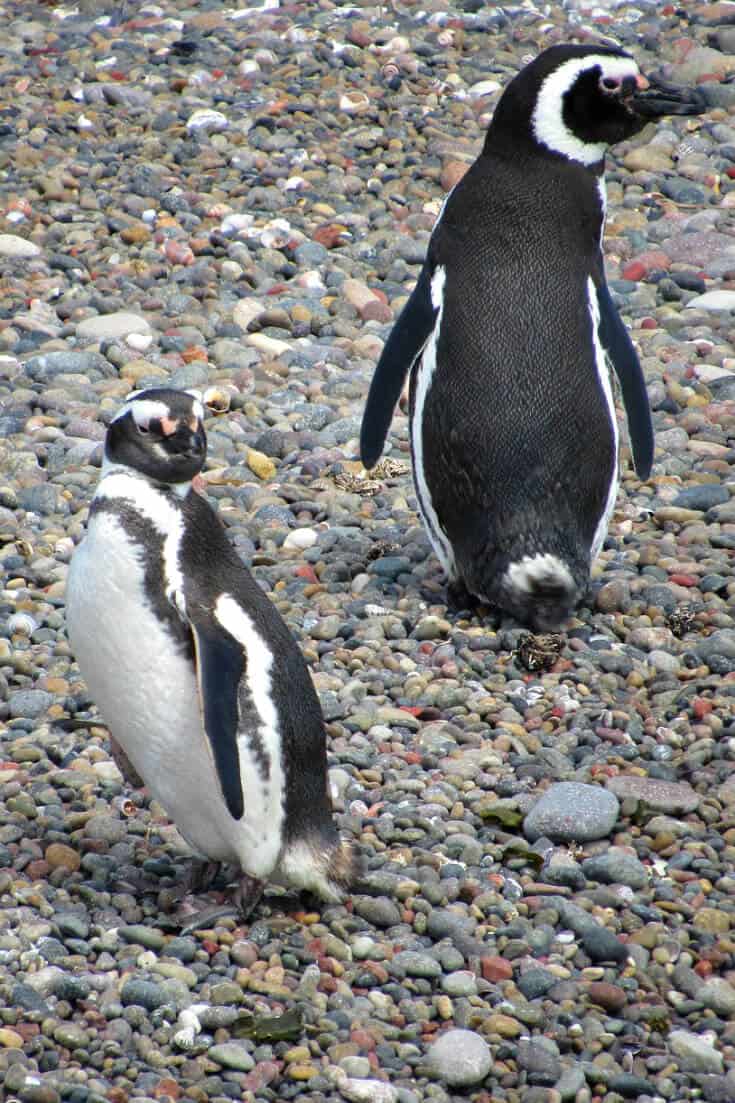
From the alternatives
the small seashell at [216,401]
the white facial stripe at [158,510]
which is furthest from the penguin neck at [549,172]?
the white facial stripe at [158,510]

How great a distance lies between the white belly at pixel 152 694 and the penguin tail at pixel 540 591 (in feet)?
5.30

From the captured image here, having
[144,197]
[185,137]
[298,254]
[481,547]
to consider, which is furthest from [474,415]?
[185,137]

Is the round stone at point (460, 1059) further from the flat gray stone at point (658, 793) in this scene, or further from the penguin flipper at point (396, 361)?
the penguin flipper at point (396, 361)

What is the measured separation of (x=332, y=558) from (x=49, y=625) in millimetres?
978

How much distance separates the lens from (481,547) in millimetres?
5145

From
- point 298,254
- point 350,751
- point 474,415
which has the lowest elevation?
point 298,254

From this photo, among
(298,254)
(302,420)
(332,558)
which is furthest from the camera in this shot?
(298,254)

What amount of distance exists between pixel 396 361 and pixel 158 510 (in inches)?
69.3

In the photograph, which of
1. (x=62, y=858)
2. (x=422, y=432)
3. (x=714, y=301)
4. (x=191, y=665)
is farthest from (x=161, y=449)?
(x=714, y=301)

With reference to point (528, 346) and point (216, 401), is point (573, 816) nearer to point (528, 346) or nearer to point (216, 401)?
point (528, 346)

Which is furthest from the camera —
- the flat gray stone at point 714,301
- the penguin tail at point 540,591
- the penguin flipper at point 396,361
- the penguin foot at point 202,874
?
the flat gray stone at point 714,301

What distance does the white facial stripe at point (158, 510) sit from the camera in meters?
3.69

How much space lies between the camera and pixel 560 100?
205 inches

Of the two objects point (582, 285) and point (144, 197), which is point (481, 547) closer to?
point (582, 285)
